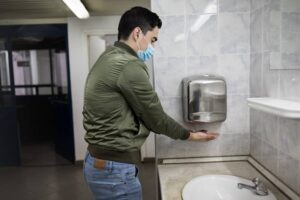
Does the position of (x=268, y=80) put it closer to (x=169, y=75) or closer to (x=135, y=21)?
(x=169, y=75)

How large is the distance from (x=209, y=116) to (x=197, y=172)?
351mm

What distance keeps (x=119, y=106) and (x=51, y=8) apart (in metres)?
2.94

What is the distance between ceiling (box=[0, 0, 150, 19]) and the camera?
132 inches

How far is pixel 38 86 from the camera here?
16.2 ft

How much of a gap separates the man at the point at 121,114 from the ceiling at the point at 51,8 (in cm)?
220

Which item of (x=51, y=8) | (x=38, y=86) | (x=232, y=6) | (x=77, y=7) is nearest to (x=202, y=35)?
(x=232, y=6)

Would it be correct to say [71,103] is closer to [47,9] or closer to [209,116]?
[47,9]

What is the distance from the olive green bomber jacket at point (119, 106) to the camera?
1227 millimetres

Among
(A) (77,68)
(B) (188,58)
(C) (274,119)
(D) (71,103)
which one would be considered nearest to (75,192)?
(D) (71,103)

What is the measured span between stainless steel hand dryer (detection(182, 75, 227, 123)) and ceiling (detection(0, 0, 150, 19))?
7.02 feet

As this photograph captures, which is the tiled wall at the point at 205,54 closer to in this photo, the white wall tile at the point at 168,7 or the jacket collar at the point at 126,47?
the white wall tile at the point at 168,7

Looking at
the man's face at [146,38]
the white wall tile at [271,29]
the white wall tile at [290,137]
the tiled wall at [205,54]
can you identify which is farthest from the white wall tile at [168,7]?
the white wall tile at [290,137]

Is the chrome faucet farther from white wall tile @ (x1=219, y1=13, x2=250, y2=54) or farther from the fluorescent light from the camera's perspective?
the fluorescent light

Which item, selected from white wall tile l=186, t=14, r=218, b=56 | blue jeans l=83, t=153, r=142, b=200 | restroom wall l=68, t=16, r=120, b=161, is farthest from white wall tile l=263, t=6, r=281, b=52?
restroom wall l=68, t=16, r=120, b=161
